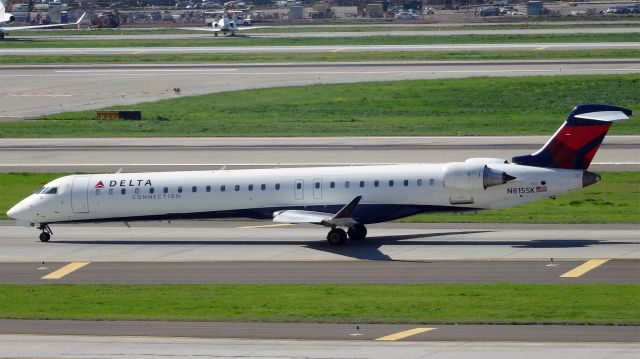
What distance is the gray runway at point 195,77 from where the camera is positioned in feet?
316

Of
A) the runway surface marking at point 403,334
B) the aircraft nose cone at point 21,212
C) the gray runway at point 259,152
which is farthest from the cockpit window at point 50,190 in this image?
the runway surface marking at point 403,334

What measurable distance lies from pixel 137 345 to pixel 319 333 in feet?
15.2

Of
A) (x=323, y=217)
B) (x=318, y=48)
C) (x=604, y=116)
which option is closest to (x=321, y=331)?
(x=323, y=217)

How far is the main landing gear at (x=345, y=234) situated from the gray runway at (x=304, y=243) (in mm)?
318

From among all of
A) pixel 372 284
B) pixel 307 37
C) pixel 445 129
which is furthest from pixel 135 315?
pixel 307 37

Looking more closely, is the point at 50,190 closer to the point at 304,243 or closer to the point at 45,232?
the point at 45,232

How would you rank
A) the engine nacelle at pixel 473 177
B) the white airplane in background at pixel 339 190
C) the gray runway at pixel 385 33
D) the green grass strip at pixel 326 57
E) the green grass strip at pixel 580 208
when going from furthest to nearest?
the gray runway at pixel 385 33 < the green grass strip at pixel 326 57 < the green grass strip at pixel 580 208 < the white airplane in background at pixel 339 190 < the engine nacelle at pixel 473 177

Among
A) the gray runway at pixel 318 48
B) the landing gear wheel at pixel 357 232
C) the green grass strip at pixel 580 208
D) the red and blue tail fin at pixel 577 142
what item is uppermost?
the red and blue tail fin at pixel 577 142

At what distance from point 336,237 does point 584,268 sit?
1001 cm

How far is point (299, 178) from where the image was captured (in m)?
47.0

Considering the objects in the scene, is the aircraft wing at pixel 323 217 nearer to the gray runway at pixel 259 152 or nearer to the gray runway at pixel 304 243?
the gray runway at pixel 304 243

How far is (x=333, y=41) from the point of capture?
453ft

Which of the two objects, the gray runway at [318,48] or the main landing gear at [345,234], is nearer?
the main landing gear at [345,234]

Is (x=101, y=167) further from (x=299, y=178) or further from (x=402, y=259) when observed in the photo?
(x=402, y=259)
